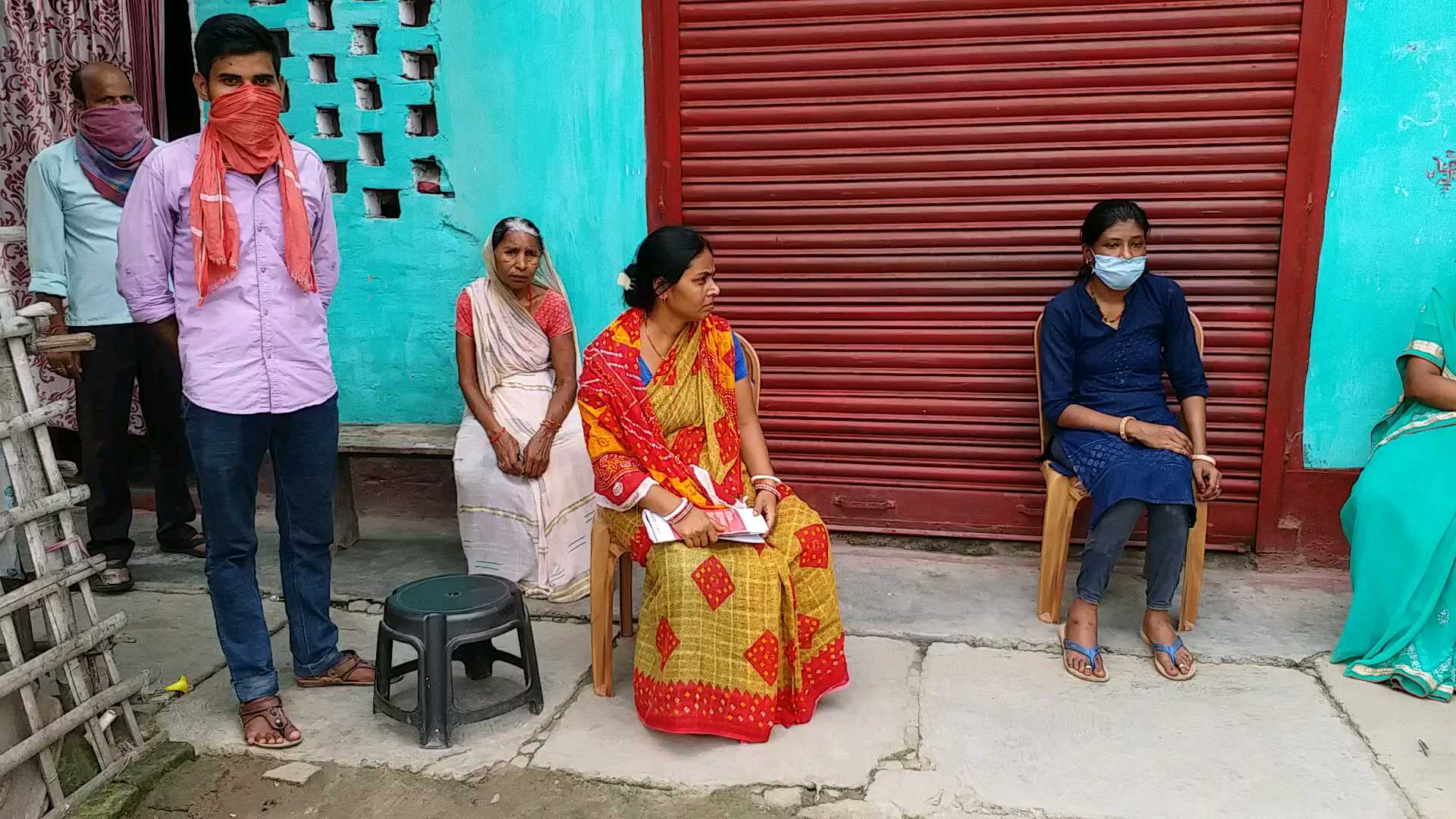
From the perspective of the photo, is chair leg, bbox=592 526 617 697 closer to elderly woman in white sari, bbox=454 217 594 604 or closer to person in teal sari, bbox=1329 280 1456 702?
elderly woman in white sari, bbox=454 217 594 604

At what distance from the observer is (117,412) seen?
4203mm

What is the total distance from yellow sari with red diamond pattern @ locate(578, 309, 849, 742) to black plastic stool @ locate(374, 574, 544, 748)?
1.17ft

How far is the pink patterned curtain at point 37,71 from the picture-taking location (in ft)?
14.8

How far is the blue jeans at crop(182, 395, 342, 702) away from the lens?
110 inches

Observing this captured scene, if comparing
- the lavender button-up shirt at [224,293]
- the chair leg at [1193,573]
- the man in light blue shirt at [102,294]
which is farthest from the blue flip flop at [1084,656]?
the man in light blue shirt at [102,294]

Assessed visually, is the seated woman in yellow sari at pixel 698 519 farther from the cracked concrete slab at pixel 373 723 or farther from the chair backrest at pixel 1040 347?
the chair backrest at pixel 1040 347

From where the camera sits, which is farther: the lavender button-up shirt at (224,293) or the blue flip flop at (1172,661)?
the blue flip flop at (1172,661)

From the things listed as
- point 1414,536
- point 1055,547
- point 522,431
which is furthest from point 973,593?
point 522,431

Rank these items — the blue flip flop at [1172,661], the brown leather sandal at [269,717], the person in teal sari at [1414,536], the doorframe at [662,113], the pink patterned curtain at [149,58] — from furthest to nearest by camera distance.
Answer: the pink patterned curtain at [149,58] < the doorframe at [662,113] < the blue flip flop at [1172,661] < the person in teal sari at [1414,536] < the brown leather sandal at [269,717]

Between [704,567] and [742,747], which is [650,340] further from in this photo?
[742,747]

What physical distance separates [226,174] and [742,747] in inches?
81.5

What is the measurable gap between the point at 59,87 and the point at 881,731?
14.9 feet

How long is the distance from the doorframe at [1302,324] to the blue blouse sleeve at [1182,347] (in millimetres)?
573

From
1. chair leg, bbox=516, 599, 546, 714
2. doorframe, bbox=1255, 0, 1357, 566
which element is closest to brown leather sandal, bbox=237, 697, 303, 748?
chair leg, bbox=516, 599, 546, 714
